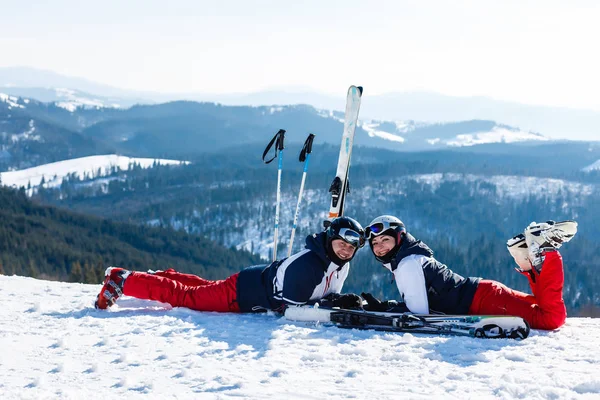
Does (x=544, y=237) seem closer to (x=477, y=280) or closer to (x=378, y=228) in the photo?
(x=477, y=280)

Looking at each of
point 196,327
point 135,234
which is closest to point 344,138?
point 196,327

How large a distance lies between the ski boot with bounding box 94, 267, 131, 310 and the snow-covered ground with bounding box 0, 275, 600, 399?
40 cm

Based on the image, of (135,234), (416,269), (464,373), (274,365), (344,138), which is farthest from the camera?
(135,234)

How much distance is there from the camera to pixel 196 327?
23.1 ft

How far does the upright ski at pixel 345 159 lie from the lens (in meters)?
11.2

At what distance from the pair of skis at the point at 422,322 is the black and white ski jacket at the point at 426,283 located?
215 mm

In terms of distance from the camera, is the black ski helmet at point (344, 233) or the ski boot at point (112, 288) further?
the ski boot at point (112, 288)

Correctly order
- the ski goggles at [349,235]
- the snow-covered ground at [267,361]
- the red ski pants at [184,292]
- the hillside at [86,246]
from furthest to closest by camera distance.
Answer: the hillside at [86,246] → the red ski pants at [184,292] → the ski goggles at [349,235] → the snow-covered ground at [267,361]

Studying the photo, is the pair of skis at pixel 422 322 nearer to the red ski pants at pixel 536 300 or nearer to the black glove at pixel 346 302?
the black glove at pixel 346 302

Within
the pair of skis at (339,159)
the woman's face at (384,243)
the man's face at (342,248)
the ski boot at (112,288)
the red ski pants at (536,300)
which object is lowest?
the ski boot at (112,288)

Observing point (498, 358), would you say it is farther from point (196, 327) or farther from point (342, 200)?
point (342, 200)

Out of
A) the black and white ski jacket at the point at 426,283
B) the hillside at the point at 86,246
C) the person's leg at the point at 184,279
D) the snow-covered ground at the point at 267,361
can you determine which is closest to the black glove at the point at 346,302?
the snow-covered ground at the point at 267,361

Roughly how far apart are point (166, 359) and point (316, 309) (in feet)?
7.35

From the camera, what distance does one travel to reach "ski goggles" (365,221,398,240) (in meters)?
7.11
